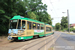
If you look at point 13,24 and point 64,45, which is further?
point 13,24

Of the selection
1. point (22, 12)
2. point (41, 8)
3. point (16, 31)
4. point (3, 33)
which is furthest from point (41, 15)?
point (16, 31)

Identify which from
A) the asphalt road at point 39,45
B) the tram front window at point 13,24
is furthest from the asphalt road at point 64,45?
the tram front window at point 13,24

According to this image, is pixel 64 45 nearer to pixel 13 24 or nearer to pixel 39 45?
pixel 39 45

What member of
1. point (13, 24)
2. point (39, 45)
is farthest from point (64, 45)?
point (13, 24)

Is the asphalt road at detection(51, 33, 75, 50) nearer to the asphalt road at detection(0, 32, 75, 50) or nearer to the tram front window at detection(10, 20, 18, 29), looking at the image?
the asphalt road at detection(0, 32, 75, 50)

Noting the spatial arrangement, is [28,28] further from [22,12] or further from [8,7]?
[22,12]

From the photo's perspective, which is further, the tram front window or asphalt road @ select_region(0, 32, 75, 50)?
the tram front window

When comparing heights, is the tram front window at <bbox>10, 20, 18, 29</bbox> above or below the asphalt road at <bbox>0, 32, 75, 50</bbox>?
above

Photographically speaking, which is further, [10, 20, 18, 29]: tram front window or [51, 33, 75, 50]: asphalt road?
[10, 20, 18, 29]: tram front window

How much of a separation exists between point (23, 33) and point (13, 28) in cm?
138

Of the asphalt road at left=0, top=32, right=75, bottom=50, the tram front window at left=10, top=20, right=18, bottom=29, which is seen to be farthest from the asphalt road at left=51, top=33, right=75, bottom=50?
the tram front window at left=10, top=20, right=18, bottom=29

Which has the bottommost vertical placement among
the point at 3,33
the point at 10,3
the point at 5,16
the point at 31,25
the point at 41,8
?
the point at 3,33

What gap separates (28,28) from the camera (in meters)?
11.2

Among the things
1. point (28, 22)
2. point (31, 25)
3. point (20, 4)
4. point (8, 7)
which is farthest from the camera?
point (20, 4)
